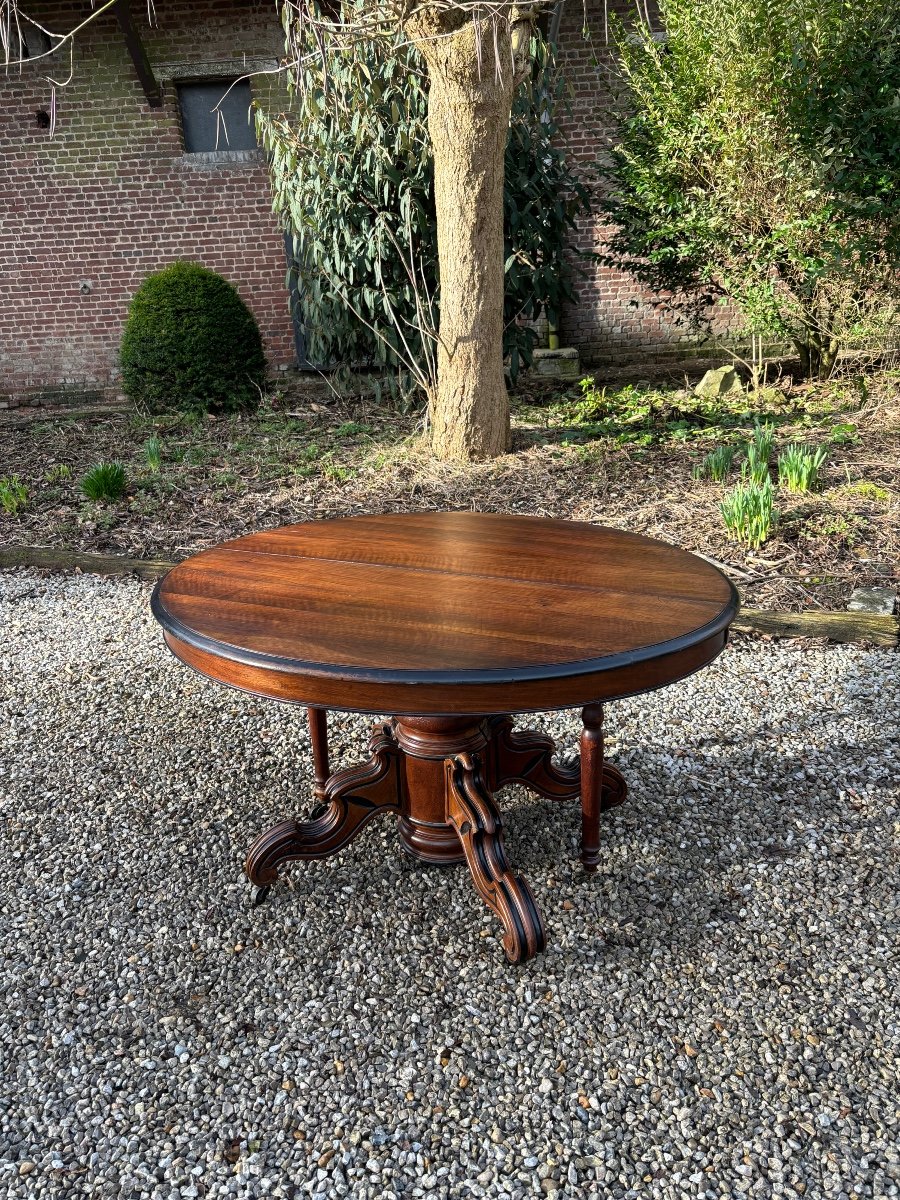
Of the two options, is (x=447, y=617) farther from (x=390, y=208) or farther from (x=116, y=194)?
(x=116, y=194)

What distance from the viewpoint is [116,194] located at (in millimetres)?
8750

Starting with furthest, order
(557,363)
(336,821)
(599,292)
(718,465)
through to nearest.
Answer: (599,292) → (557,363) → (718,465) → (336,821)

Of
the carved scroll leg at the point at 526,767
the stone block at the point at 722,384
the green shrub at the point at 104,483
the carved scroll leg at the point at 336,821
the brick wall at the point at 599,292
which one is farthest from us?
the brick wall at the point at 599,292

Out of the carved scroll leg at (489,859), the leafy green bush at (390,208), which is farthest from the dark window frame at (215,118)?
the carved scroll leg at (489,859)

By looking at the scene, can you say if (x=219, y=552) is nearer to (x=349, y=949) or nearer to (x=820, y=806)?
(x=349, y=949)

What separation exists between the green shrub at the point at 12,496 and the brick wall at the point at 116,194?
427 centimetres

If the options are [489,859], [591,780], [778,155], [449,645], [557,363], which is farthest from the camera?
[557,363]

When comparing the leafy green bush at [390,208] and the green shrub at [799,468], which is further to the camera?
the leafy green bush at [390,208]

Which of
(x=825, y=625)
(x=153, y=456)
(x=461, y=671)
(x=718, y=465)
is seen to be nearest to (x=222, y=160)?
(x=153, y=456)

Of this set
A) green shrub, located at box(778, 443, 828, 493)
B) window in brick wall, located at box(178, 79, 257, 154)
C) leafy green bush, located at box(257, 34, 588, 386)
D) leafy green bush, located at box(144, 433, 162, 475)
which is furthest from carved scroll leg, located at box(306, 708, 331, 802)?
window in brick wall, located at box(178, 79, 257, 154)

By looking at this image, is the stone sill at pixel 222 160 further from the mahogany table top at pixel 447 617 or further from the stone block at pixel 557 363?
the mahogany table top at pixel 447 617

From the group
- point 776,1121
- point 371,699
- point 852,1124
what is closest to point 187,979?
point 371,699

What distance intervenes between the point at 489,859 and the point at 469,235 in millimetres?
4052

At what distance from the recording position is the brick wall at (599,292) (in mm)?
7961
